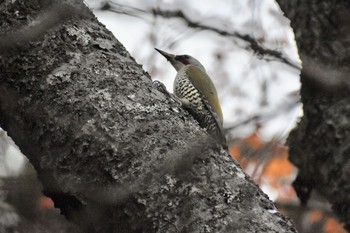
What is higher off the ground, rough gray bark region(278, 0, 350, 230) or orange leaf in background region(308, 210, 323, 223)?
rough gray bark region(278, 0, 350, 230)

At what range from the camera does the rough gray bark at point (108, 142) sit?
1545mm

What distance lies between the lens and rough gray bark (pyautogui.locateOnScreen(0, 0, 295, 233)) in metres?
1.54

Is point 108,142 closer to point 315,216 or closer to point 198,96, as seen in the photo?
point 315,216

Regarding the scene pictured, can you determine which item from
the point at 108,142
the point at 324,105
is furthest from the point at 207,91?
the point at 108,142

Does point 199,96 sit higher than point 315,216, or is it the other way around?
point 199,96

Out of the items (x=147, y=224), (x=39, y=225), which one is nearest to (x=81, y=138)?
(x=147, y=224)

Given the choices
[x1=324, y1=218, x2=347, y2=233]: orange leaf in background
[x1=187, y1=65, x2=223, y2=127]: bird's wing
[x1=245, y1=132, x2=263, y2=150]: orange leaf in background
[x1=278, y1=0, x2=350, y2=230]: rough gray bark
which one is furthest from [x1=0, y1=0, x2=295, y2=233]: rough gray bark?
[x1=187, y1=65, x2=223, y2=127]: bird's wing

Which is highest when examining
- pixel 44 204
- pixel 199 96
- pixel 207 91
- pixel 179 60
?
pixel 179 60

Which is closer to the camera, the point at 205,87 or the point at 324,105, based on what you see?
the point at 324,105

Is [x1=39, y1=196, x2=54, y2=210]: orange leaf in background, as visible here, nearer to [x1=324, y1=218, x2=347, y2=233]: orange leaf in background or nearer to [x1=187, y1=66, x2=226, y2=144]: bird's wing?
[x1=187, y1=66, x2=226, y2=144]: bird's wing

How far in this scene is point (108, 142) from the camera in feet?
5.48

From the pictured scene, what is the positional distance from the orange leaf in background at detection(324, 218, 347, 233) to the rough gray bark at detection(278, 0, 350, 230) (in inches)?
10.7

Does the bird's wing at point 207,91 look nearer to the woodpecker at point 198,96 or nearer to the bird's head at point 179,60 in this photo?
the woodpecker at point 198,96

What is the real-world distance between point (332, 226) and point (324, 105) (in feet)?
3.14
